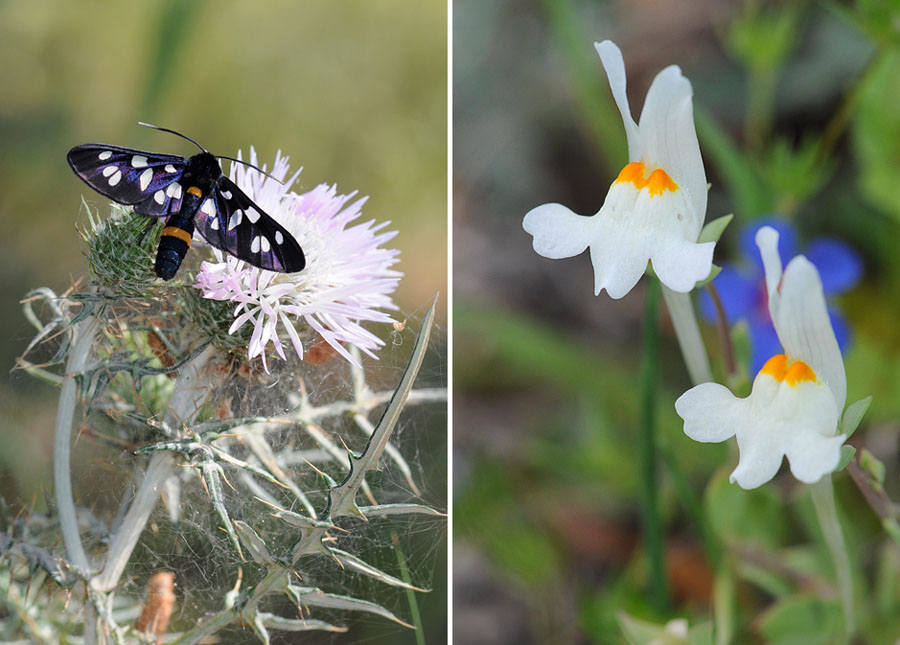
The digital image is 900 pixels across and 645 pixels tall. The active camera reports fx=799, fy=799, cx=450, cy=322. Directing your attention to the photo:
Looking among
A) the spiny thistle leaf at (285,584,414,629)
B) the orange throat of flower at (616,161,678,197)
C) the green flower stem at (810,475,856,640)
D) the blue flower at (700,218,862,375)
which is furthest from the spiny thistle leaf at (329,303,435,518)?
the blue flower at (700,218,862,375)

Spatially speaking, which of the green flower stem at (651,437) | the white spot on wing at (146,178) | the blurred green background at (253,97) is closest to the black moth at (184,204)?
the white spot on wing at (146,178)

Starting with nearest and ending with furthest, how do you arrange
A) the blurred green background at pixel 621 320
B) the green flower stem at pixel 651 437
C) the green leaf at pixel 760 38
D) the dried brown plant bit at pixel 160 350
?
the dried brown plant bit at pixel 160 350
the green flower stem at pixel 651 437
the blurred green background at pixel 621 320
the green leaf at pixel 760 38

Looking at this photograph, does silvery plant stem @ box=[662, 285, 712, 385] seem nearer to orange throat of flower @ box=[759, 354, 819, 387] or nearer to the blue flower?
orange throat of flower @ box=[759, 354, 819, 387]

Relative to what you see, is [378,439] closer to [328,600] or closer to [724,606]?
[328,600]

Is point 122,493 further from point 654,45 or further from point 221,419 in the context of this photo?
point 654,45

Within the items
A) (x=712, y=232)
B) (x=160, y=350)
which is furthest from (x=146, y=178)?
(x=712, y=232)

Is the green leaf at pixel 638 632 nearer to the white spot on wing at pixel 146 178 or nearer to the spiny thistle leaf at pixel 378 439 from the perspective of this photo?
the spiny thistle leaf at pixel 378 439
